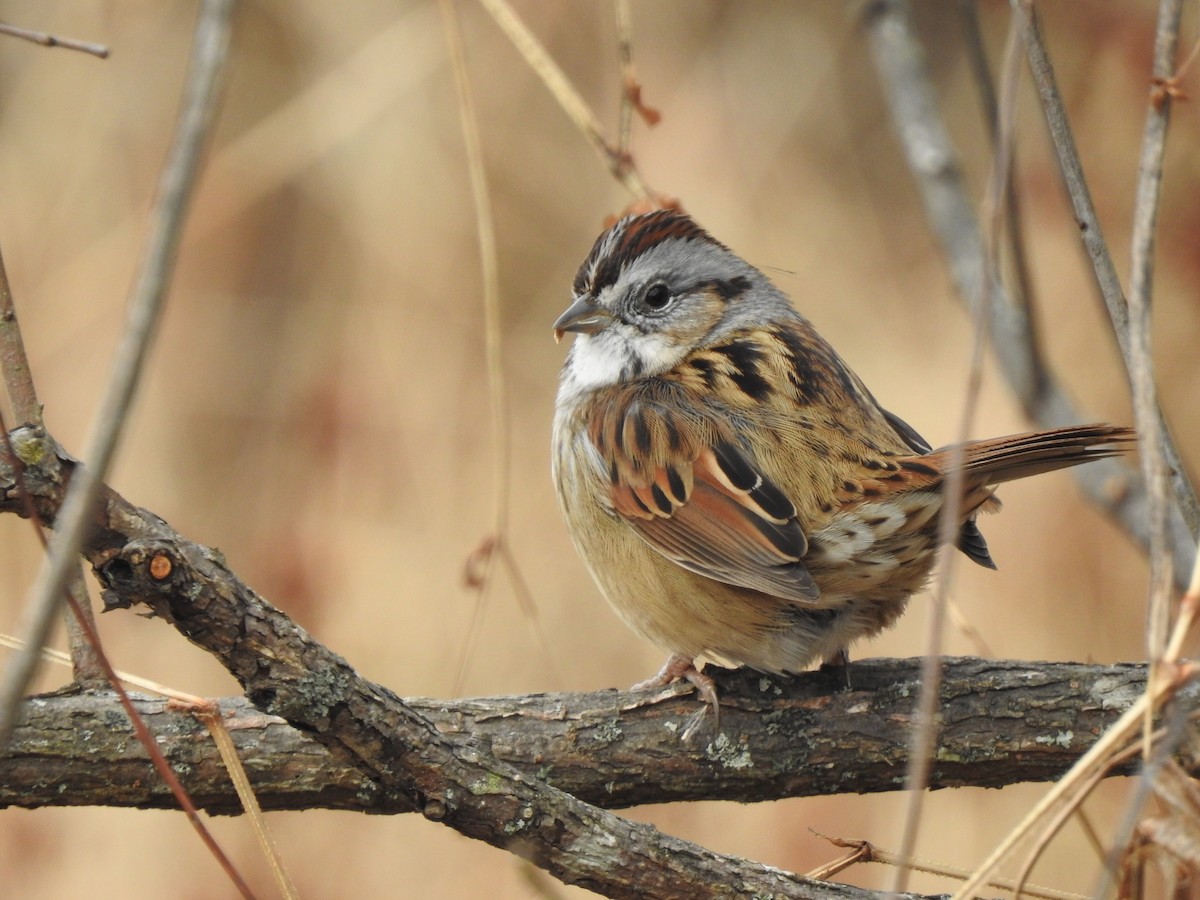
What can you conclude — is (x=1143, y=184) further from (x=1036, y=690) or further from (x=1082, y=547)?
(x=1082, y=547)

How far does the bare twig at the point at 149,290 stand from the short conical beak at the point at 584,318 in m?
2.31

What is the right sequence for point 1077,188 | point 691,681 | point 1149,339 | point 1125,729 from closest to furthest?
point 1125,729 → point 1149,339 → point 1077,188 → point 691,681

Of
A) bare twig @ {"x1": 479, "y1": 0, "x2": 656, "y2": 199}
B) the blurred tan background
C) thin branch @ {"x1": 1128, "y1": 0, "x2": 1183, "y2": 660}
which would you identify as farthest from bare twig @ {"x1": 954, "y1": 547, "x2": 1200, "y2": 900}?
the blurred tan background

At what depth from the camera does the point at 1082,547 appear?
511 centimetres

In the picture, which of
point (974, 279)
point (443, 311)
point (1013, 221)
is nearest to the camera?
point (1013, 221)

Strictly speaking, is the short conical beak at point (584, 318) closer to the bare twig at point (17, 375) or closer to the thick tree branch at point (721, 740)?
the thick tree branch at point (721, 740)

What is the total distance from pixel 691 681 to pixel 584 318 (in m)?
1.09

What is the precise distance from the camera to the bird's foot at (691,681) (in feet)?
9.11

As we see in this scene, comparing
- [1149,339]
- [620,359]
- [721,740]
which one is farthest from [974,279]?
[1149,339]

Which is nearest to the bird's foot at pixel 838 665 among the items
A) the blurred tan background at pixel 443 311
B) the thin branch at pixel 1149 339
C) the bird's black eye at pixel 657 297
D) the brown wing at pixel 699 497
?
the brown wing at pixel 699 497

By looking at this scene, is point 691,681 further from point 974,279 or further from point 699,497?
point 974,279

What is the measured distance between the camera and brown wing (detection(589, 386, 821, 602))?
2.81 meters

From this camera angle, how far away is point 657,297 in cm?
352

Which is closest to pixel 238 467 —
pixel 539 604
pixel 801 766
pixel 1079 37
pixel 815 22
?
pixel 539 604
